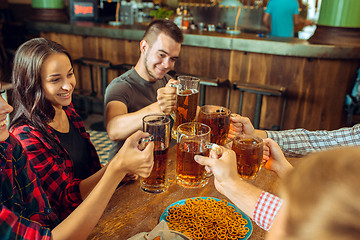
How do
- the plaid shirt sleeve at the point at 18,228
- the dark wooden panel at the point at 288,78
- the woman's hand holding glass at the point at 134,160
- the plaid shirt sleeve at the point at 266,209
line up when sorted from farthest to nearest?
the dark wooden panel at the point at 288,78
the woman's hand holding glass at the point at 134,160
the plaid shirt sleeve at the point at 266,209
the plaid shirt sleeve at the point at 18,228

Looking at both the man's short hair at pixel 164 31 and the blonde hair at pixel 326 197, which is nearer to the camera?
the blonde hair at pixel 326 197

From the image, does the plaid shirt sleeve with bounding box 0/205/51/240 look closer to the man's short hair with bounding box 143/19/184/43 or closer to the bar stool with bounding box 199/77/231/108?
the man's short hair with bounding box 143/19/184/43

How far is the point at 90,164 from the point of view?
1.83 m

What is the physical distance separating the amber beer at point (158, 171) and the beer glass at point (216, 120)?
0.86ft

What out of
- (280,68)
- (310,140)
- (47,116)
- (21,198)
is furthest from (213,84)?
(21,198)

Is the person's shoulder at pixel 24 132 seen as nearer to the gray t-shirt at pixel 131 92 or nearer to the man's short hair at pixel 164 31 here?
the gray t-shirt at pixel 131 92

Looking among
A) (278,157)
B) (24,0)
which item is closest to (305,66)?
(278,157)

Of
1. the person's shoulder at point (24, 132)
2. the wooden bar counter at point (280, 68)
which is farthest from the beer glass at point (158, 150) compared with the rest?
the wooden bar counter at point (280, 68)

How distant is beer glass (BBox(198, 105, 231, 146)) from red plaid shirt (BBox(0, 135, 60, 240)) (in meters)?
0.73

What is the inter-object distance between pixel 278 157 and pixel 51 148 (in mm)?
1010

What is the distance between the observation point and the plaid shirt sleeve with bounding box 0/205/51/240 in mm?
885

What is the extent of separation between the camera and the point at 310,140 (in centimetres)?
190

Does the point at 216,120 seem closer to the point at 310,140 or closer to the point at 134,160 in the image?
the point at 134,160

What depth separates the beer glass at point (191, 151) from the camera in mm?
1107
